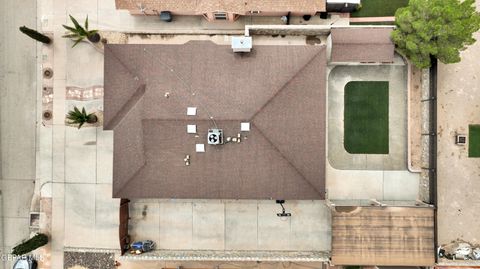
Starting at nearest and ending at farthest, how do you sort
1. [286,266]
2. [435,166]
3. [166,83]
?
[166,83] < [435,166] < [286,266]

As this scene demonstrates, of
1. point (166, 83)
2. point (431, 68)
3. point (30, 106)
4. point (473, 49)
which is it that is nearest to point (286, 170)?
point (166, 83)

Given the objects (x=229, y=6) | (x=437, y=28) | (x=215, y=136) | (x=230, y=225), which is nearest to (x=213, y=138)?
(x=215, y=136)

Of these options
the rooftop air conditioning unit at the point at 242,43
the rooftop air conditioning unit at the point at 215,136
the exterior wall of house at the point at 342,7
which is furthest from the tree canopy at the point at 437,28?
the rooftop air conditioning unit at the point at 215,136

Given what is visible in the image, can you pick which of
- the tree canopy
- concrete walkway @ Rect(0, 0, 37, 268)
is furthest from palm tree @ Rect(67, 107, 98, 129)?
the tree canopy

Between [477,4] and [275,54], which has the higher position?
[477,4]

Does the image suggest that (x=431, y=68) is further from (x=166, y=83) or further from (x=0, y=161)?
(x=0, y=161)

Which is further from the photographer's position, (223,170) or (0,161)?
(0,161)

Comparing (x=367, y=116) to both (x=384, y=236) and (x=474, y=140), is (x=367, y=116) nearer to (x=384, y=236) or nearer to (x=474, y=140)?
(x=474, y=140)
